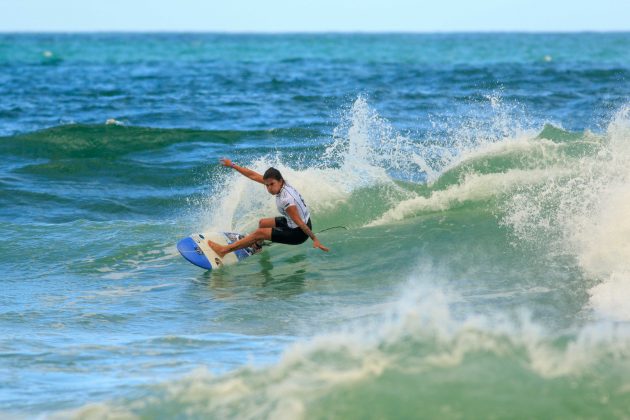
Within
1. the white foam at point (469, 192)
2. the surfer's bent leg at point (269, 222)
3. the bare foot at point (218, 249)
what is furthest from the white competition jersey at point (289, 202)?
the white foam at point (469, 192)

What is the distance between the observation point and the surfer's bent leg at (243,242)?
422 inches

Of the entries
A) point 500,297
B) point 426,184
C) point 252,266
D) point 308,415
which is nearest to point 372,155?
point 426,184

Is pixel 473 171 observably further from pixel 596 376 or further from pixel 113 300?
pixel 596 376

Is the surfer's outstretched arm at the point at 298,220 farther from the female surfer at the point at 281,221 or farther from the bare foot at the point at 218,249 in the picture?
the bare foot at the point at 218,249

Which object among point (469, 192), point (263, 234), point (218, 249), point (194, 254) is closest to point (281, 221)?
point (263, 234)

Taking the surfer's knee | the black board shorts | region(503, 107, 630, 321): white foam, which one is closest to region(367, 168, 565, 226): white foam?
region(503, 107, 630, 321): white foam

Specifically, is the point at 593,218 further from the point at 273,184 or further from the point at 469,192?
the point at 273,184

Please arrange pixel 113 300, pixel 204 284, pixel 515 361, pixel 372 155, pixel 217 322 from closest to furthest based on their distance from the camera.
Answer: pixel 515 361 < pixel 217 322 < pixel 113 300 < pixel 204 284 < pixel 372 155

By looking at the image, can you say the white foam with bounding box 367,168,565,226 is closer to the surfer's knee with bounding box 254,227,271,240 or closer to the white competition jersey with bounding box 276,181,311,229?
the white competition jersey with bounding box 276,181,311,229

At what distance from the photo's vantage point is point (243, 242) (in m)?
10.8

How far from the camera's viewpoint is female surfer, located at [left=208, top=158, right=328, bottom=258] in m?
10.4

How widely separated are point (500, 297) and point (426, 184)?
4499mm

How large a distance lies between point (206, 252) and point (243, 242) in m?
0.45

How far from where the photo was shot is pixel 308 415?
549 centimetres
